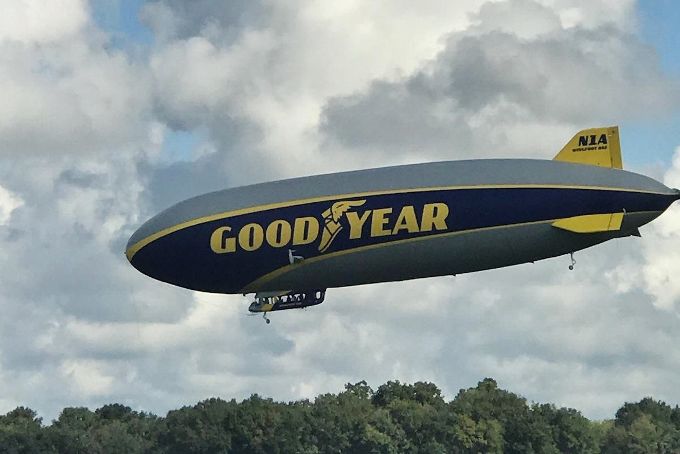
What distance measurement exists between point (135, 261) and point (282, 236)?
14.9m

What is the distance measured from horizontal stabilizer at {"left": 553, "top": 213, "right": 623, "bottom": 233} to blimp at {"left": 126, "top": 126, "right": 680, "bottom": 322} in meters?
0.07

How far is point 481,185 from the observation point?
10738 cm

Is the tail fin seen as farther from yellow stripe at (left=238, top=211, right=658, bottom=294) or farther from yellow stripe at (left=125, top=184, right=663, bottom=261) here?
yellow stripe at (left=238, top=211, right=658, bottom=294)

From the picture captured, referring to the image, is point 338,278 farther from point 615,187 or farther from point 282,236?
point 615,187

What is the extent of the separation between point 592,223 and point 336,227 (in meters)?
19.2

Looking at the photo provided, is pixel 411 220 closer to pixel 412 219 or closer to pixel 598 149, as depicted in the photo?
pixel 412 219

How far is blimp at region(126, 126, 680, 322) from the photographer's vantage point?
351ft

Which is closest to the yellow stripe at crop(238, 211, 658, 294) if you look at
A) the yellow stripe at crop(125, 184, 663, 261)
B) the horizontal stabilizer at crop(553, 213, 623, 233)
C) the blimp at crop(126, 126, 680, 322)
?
the blimp at crop(126, 126, 680, 322)

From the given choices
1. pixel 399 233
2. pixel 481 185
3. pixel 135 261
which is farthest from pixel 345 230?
pixel 135 261

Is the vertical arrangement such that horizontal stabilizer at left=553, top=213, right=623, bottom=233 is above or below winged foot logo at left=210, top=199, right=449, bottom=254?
below

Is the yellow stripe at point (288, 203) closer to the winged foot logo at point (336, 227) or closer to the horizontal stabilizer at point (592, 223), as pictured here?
the winged foot logo at point (336, 227)

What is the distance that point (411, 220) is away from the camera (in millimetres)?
108125

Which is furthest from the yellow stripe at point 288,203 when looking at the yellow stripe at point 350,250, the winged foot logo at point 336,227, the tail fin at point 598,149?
the tail fin at point 598,149

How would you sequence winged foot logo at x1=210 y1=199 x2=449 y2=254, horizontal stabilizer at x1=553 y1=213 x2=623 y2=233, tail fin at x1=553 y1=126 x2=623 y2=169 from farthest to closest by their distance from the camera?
tail fin at x1=553 y1=126 x2=623 y2=169 < winged foot logo at x1=210 y1=199 x2=449 y2=254 < horizontal stabilizer at x1=553 y1=213 x2=623 y2=233
